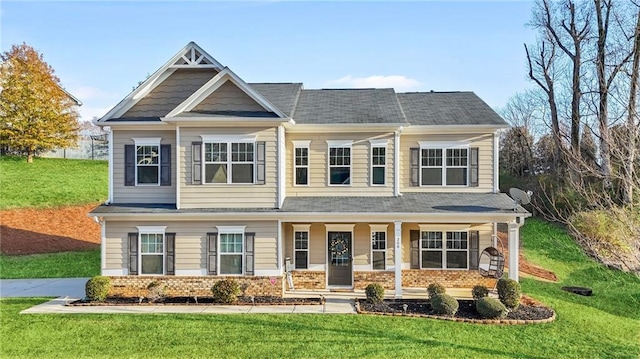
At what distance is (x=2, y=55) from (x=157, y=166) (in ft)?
95.4

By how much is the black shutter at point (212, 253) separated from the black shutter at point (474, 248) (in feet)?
28.8

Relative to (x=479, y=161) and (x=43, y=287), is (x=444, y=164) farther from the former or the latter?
(x=43, y=287)

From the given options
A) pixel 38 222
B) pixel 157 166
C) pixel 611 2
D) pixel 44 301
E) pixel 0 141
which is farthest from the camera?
pixel 0 141

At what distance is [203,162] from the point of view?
1421 cm

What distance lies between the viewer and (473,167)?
625 inches

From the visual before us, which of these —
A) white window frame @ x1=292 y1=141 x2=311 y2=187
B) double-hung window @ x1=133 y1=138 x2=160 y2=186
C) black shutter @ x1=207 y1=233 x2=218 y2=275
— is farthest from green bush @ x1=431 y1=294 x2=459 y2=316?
double-hung window @ x1=133 y1=138 x2=160 y2=186

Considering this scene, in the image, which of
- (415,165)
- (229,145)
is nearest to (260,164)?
(229,145)

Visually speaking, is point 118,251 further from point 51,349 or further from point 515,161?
point 515,161

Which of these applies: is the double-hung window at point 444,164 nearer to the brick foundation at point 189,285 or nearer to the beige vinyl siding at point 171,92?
the brick foundation at point 189,285

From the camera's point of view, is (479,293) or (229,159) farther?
(229,159)

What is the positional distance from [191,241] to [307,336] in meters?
5.80

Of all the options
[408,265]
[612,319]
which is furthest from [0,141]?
[612,319]

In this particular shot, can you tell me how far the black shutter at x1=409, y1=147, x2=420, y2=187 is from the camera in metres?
16.0

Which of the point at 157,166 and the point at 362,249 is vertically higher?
the point at 157,166
